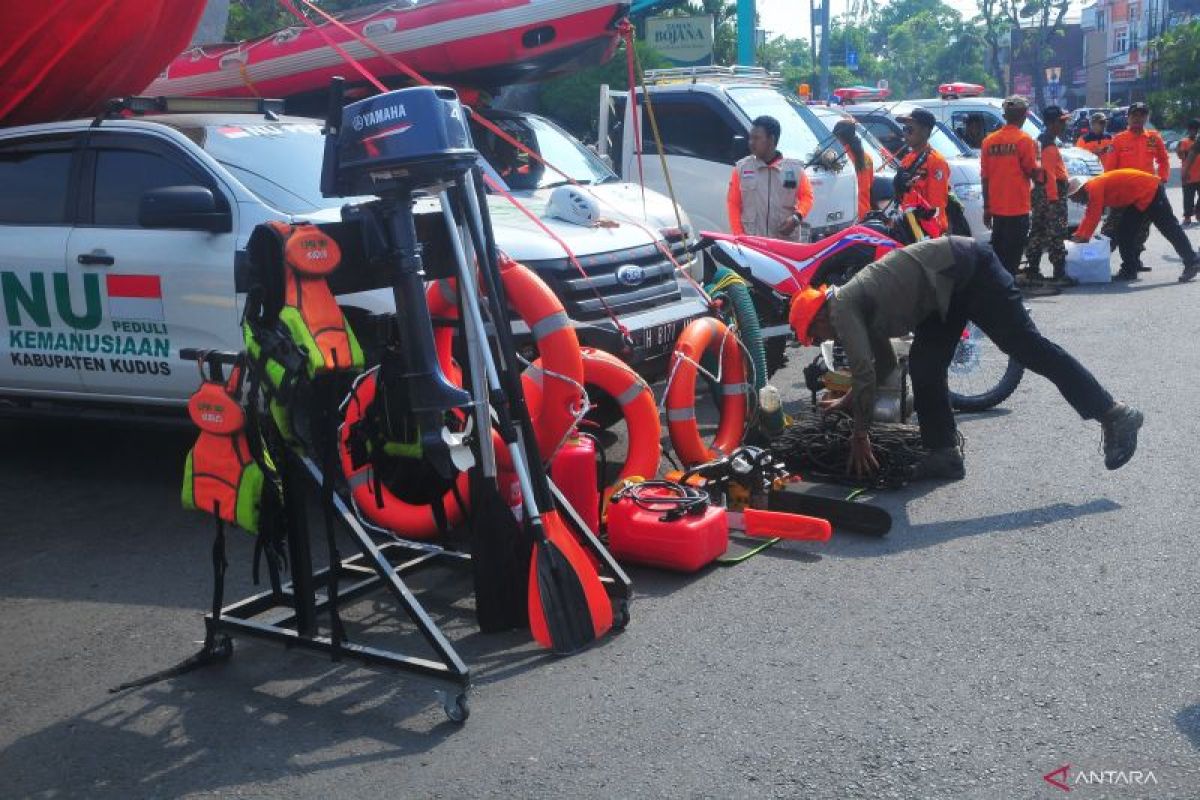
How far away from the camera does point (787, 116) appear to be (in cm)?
1413

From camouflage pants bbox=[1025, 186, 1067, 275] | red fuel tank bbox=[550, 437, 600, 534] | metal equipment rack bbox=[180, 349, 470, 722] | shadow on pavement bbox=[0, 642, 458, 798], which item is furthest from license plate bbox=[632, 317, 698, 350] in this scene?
camouflage pants bbox=[1025, 186, 1067, 275]

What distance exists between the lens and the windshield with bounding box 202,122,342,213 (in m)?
7.30

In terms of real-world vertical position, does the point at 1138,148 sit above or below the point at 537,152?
below

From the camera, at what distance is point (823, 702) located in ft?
14.8

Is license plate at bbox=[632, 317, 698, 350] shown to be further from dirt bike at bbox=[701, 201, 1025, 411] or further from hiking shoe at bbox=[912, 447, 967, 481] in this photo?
hiking shoe at bbox=[912, 447, 967, 481]

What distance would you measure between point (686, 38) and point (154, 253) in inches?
629

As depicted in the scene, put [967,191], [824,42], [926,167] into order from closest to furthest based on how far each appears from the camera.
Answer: [926,167]
[967,191]
[824,42]

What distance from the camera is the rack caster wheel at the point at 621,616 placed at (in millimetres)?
5273

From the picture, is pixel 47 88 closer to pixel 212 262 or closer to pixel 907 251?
pixel 212 262

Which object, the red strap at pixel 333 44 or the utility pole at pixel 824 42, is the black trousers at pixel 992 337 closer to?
the red strap at pixel 333 44

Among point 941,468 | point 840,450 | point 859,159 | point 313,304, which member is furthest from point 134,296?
point 859,159

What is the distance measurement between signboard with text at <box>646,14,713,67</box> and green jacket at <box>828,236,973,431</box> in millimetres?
15138

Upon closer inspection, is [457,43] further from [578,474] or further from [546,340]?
[578,474]

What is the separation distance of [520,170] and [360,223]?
16.7ft
